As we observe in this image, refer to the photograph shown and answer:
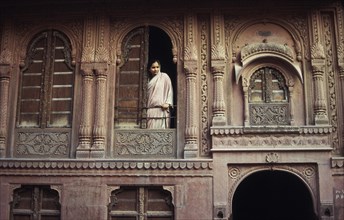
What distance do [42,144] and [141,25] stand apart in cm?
363

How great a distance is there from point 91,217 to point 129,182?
3.62 feet

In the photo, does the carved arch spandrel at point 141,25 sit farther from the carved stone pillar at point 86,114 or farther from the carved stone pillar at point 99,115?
the carved stone pillar at point 86,114

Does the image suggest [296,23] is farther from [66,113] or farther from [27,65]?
[27,65]

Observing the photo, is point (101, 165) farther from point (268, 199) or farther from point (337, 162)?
point (268, 199)

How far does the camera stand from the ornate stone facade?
1013 centimetres

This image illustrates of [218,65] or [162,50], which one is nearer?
[218,65]

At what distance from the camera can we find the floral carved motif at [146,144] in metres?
10.5

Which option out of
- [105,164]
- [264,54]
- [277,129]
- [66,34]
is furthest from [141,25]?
[277,129]

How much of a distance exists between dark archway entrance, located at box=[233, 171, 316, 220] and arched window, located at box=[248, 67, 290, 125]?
2105mm

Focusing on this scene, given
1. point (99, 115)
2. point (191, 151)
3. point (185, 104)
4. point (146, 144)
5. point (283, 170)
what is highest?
point (185, 104)

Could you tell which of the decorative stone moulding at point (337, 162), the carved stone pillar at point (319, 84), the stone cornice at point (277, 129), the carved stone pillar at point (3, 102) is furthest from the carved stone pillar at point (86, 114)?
the decorative stone moulding at point (337, 162)

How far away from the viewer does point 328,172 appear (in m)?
9.98

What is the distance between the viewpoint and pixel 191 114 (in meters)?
10.5

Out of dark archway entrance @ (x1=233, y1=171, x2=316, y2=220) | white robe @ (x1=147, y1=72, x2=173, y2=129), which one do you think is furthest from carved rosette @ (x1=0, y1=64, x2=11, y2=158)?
dark archway entrance @ (x1=233, y1=171, x2=316, y2=220)
